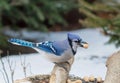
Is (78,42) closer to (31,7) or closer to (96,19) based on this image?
(96,19)

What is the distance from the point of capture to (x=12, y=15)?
6746mm

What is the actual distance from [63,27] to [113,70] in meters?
5.12

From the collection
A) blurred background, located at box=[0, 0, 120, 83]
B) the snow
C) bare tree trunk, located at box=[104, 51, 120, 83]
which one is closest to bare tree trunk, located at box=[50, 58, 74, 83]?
bare tree trunk, located at box=[104, 51, 120, 83]

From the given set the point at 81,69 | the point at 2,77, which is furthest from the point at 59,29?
the point at 2,77

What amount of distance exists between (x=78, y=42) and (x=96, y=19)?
2.08 metres

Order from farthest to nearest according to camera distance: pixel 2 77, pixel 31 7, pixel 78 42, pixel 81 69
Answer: pixel 31 7 → pixel 81 69 → pixel 2 77 → pixel 78 42

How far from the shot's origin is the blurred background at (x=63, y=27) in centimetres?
487

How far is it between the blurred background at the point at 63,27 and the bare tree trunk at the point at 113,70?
3.49ft

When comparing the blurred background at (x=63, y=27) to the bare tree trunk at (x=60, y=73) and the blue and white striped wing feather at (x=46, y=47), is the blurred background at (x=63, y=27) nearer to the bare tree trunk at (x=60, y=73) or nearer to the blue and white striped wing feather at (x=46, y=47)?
the bare tree trunk at (x=60, y=73)

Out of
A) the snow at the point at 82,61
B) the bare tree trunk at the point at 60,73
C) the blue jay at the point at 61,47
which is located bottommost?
the bare tree trunk at the point at 60,73

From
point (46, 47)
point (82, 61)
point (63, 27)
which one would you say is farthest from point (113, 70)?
point (63, 27)

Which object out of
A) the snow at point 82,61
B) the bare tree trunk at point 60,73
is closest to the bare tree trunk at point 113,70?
the bare tree trunk at point 60,73

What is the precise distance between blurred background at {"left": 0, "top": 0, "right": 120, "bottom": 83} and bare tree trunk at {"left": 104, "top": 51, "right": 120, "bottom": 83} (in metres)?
1.06

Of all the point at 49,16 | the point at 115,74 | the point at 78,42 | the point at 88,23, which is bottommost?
the point at 115,74
